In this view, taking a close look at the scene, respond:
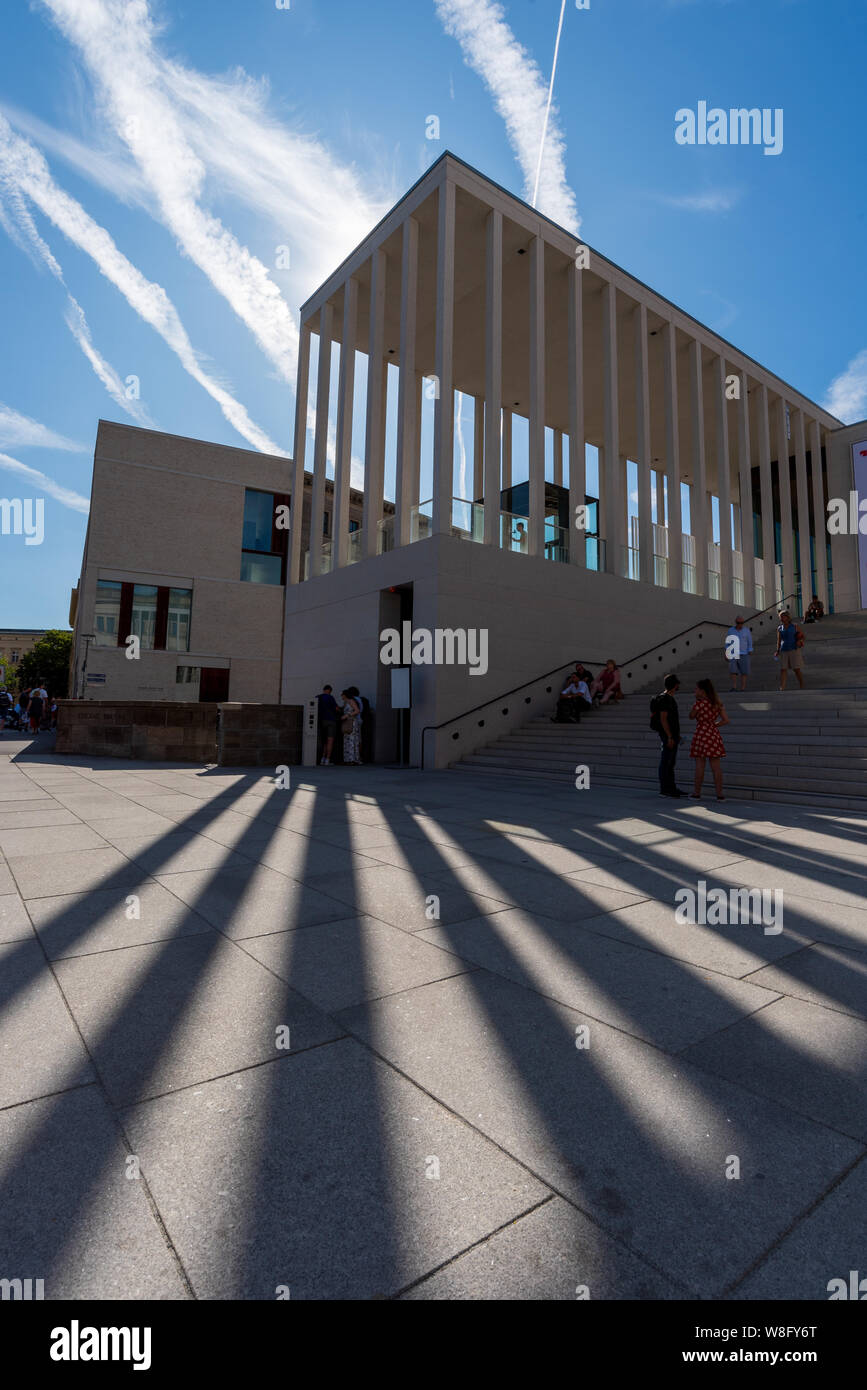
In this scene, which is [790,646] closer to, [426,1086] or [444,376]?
[444,376]

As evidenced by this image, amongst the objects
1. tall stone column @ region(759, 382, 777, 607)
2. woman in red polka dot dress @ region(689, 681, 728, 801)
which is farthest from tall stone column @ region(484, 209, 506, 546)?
tall stone column @ region(759, 382, 777, 607)

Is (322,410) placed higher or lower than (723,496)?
higher

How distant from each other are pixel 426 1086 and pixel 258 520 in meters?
40.5

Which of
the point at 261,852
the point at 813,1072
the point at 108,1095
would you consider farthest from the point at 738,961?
the point at 261,852

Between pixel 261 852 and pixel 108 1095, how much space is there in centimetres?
396

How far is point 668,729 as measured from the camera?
10.2 m

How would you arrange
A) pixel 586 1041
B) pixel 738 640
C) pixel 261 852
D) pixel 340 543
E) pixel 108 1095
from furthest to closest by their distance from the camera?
pixel 340 543 → pixel 738 640 → pixel 261 852 → pixel 586 1041 → pixel 108 1095

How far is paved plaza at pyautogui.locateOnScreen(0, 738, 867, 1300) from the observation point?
5.36ft

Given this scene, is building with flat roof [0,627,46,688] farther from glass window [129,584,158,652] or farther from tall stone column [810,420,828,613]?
tall stone column [810,420,828,613]

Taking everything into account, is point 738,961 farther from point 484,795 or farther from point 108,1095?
point 484,795

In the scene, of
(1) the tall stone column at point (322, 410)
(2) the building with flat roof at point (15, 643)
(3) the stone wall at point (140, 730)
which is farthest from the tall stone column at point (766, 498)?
(2) the building with flat roof at point (15, 643)

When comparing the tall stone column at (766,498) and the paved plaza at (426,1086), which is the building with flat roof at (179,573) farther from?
the paved plaza at (426,1086)

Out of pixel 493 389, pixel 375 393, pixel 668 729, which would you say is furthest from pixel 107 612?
pixel 668 729

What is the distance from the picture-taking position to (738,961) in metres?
3.65
